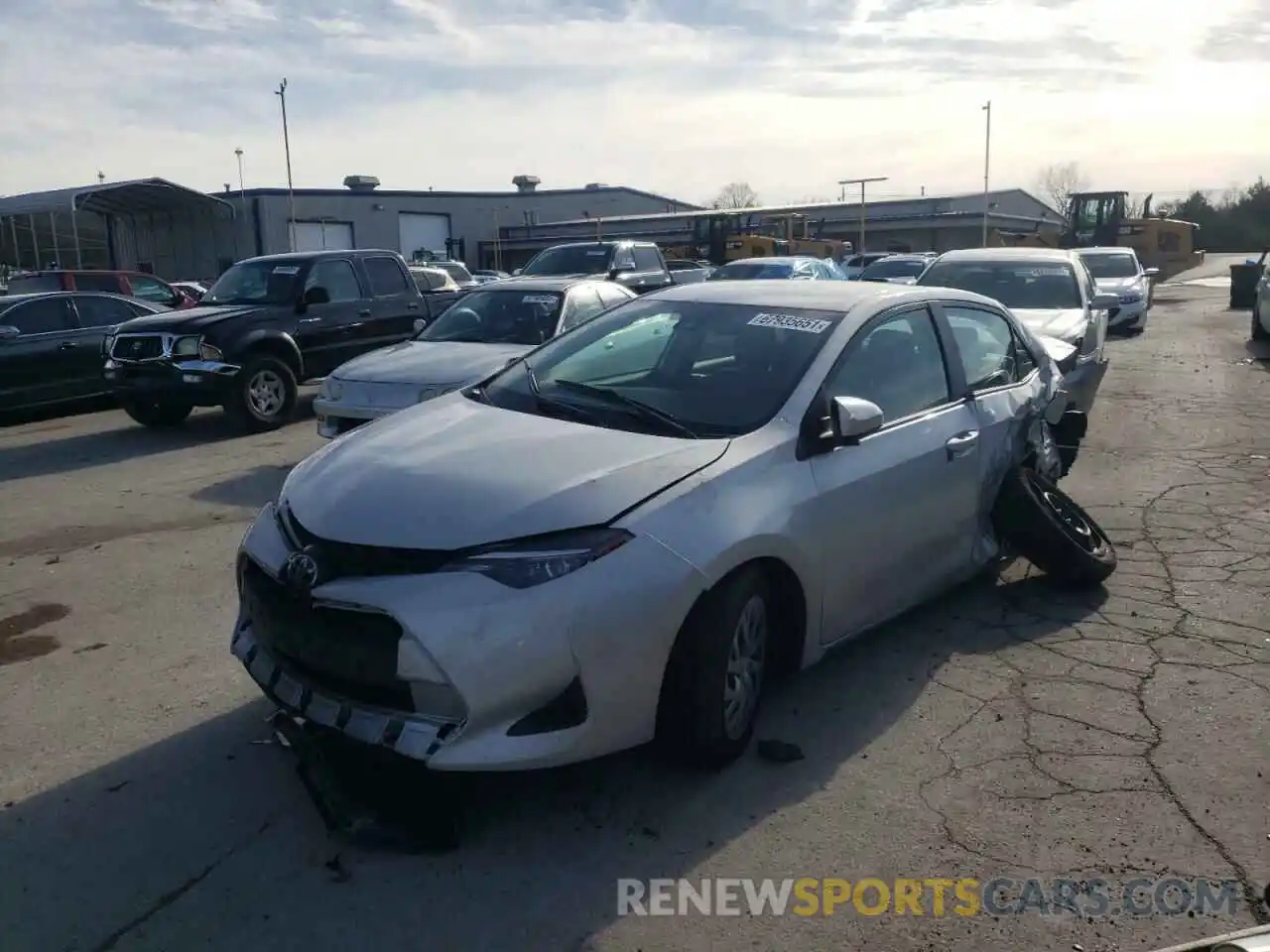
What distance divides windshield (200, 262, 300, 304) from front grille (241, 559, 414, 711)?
28.2 feet

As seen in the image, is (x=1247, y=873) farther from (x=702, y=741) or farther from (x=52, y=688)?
(x=52, y=688)

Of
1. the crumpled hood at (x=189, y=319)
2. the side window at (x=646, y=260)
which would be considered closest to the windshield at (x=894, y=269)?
the side window at (x=646, y=260)

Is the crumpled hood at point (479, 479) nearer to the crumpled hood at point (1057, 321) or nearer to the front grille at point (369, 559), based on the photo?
the front grille at point (369, 559)

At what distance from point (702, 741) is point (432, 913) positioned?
1065 millimetres

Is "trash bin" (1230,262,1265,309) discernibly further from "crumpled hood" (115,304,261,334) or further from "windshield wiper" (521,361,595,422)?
"windshield wiper" (521,361,595,422)

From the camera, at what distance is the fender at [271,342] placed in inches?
426

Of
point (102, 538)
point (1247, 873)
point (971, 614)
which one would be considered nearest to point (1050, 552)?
point (971, 614)

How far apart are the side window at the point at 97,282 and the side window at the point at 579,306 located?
360 inches

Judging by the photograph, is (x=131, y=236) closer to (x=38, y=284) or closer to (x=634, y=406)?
(x=38, y=284)

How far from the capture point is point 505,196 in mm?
58375

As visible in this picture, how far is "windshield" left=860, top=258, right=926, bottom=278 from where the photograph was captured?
26203 millimetres

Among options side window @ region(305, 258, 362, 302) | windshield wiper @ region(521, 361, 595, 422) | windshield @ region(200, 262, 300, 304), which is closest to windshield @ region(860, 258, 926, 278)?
side window @ region(305, 258, 362, 302)

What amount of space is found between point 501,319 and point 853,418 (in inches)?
240

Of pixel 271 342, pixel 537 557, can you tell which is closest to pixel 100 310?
pixel 271 342
